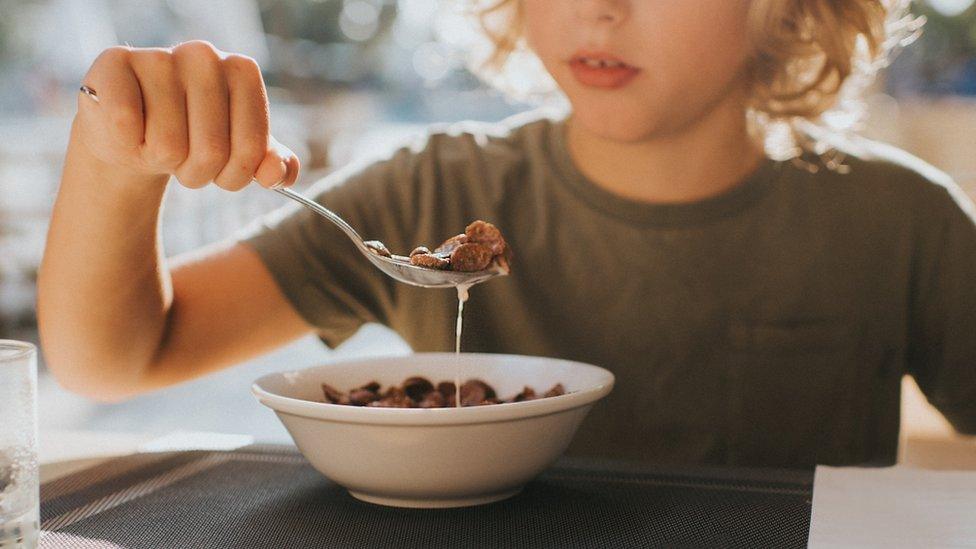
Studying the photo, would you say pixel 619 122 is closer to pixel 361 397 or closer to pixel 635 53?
pixel 635 53

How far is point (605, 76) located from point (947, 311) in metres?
0.48

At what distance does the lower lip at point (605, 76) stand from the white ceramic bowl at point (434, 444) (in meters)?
0.40

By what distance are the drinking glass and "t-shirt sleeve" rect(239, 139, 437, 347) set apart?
0.52 m

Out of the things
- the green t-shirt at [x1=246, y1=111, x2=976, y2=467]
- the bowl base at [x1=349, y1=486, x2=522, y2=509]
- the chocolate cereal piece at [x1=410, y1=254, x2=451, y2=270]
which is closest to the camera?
the bowl base at [x1=349, y1=486, x2=522, y2=509]

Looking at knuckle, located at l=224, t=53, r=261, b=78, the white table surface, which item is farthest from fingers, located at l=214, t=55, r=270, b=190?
the white table surface

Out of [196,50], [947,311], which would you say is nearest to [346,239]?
[196,50]

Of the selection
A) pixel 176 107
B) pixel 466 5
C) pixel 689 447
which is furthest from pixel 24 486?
pixel 466 5

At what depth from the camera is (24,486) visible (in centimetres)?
57

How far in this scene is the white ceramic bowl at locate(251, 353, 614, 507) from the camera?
631 millimetres

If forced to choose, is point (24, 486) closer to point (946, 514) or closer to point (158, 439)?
point (158, 439)

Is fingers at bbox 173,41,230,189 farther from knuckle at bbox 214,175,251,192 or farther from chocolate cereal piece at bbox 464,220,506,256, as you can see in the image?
chocolate cereal piece at bbox 464,220,506,256

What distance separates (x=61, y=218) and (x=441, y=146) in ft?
1.64

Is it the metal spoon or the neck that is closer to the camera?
the metal spoon

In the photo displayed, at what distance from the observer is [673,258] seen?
112 centimetres
